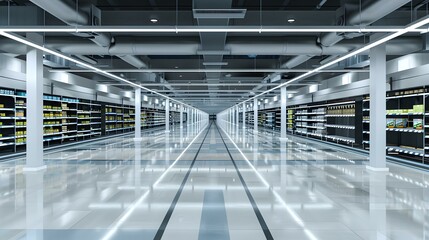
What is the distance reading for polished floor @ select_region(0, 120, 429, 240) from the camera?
371cm

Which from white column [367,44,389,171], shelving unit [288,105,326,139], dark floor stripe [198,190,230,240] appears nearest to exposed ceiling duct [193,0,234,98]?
dark floor stripe [198,190,230,240]

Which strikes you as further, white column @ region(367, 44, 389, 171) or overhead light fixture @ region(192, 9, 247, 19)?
white column @ region(367, 44, 389, 171)

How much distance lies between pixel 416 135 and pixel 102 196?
31.9 ft

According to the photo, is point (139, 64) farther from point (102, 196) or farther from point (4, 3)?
point (102, 196)

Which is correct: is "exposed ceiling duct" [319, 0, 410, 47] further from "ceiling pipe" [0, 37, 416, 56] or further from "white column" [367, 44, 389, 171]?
"white column" [367, 44, 389, 171]

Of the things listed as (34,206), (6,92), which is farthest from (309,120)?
(34,206)

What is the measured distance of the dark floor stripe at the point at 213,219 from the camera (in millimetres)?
3594

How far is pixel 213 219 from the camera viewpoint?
13.6 ft

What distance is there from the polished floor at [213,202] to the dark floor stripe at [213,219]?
0.01 metres

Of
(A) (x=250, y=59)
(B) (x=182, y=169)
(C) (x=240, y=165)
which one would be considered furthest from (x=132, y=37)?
(A) (x=250, y=59)

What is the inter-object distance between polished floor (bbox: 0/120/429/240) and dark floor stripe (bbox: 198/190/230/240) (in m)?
0.01

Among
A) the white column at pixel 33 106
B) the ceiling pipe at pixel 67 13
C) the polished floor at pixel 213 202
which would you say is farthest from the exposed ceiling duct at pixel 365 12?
the white column at pixel 33 106

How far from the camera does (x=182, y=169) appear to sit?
7.98m

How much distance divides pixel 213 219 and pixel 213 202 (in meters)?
0.80
